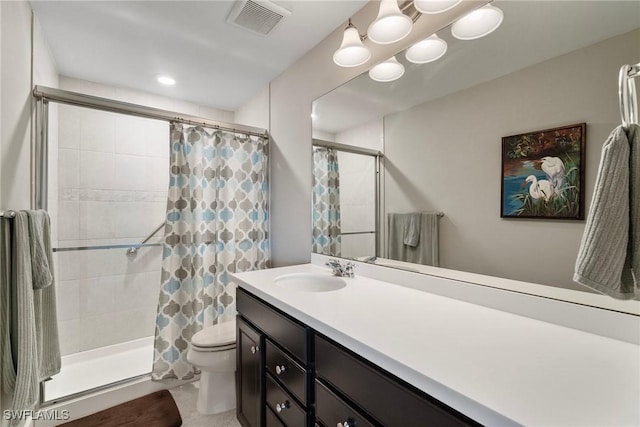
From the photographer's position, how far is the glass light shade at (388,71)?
1409 mm

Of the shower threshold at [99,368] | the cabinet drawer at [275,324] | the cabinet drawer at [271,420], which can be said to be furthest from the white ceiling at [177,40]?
the shower threshold at [99,368]

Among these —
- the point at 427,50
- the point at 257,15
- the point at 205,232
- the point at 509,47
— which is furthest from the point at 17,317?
the point at 509,47

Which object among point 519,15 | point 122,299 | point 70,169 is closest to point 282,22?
point 519,15

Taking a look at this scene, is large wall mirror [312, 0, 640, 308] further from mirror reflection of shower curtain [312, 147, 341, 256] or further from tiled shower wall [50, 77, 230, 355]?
tiled shower wall [50, 77, 230, 355]

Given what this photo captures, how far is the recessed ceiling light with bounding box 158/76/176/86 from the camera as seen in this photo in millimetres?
2399

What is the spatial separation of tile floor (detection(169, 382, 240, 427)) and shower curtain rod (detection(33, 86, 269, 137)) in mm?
1959

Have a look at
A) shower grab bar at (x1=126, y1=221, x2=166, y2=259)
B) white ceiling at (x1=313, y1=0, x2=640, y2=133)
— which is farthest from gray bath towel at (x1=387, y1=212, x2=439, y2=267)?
shower grab bar at (x1=126, y1=221, x2=166, y2=259)

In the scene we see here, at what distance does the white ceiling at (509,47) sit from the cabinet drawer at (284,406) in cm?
143

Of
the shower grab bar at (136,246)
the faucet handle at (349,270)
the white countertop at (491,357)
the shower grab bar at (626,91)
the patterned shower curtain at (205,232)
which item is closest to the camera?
the white countertop at (491,357)

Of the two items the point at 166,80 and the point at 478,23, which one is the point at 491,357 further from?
the point at 166,80

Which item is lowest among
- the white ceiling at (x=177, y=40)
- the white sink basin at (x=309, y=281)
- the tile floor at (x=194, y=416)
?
the tile floor at (x=194, y=416)

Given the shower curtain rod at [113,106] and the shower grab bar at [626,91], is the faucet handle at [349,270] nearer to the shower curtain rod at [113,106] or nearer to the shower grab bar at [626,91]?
the shower grab bar at [626,91]

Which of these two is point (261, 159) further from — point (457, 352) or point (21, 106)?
point (457, 352)

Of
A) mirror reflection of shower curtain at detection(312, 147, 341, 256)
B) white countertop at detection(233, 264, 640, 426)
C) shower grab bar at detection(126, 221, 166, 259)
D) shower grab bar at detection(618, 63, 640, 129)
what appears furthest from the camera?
shower grab bar at detection(126, 221, 166, 259)
